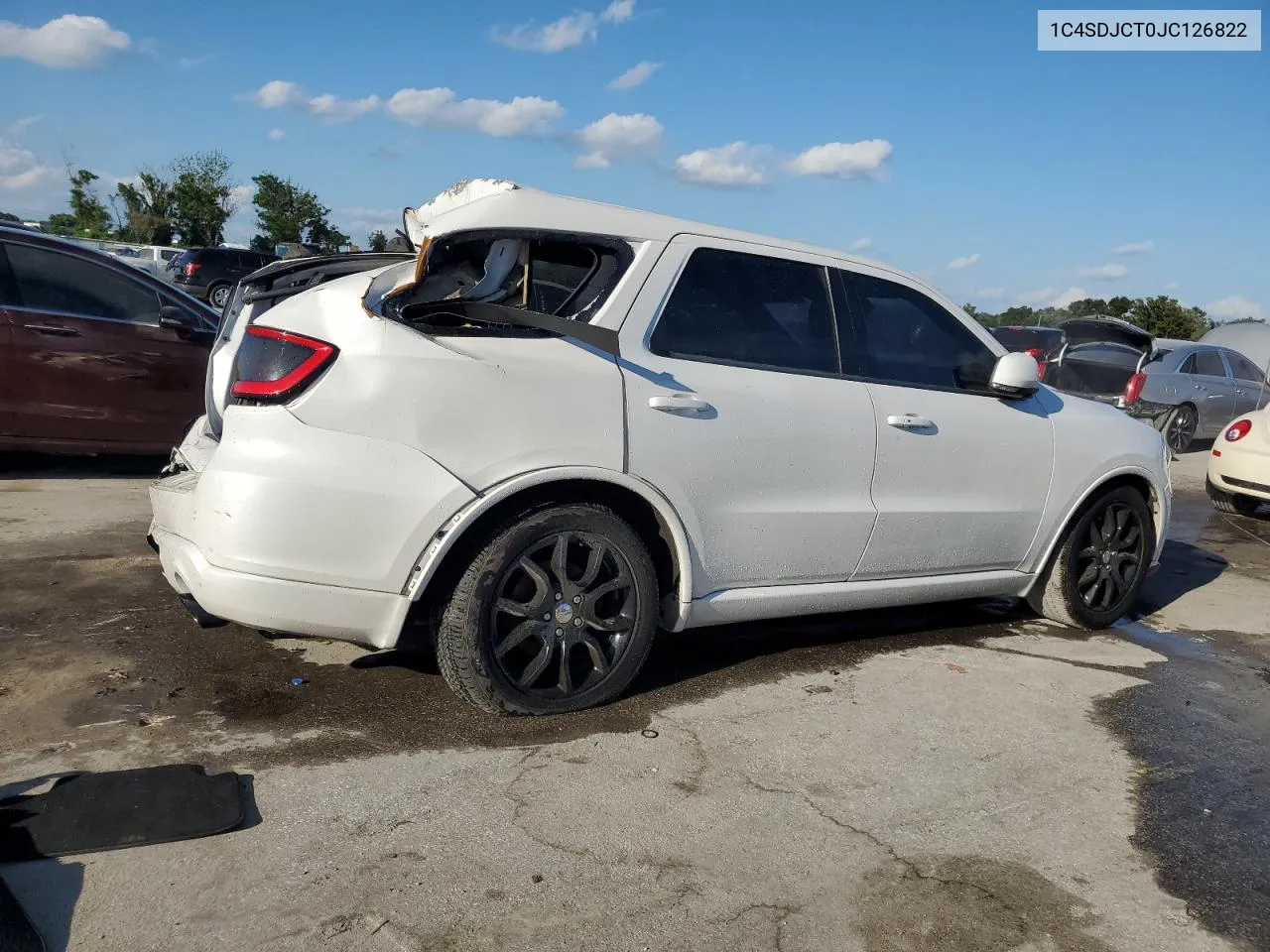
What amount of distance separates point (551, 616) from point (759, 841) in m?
1.07

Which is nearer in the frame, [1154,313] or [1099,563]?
[1099,563]

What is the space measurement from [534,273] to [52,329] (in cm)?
480

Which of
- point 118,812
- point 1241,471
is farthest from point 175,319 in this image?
Answer: point 1241,471

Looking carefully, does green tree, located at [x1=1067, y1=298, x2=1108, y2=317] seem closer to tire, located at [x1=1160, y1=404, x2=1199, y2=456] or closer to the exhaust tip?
tire, located at [x1=1160, y1=404, x2=1199, y2=456]

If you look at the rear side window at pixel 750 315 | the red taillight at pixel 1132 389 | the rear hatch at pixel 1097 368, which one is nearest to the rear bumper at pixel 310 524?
the rear side window at pixel 750 315

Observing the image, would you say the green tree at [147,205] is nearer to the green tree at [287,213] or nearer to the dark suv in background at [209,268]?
the green tree at [287,213]

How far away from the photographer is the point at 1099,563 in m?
5.48

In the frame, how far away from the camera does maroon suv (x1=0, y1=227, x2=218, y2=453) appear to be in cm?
716

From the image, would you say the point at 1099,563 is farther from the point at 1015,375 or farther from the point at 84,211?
the point at 84,211

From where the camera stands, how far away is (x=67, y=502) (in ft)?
22.5

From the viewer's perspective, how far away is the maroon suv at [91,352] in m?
7.16

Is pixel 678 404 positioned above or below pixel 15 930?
above

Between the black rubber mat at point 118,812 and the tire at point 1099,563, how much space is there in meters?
3.95

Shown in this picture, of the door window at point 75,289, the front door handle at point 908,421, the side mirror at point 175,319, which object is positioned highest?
the door window at point 75,289
